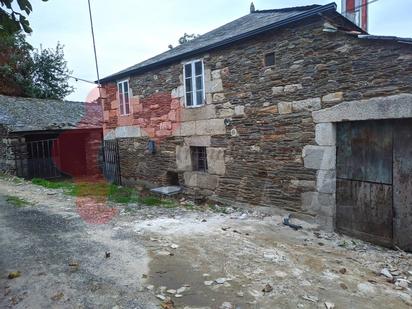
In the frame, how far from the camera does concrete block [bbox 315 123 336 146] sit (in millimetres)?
5574

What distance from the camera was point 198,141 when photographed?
8133 mm

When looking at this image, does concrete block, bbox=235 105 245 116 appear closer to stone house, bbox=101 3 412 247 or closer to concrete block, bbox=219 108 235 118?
stone house, bbox=101 3 412 247

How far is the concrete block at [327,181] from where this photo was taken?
225 inches

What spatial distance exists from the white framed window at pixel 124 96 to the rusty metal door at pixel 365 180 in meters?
7.18

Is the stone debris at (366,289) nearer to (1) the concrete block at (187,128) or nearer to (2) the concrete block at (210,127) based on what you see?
(2) the concrete block at (210,127)

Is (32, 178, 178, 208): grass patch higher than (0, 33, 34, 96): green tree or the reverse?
the reverse

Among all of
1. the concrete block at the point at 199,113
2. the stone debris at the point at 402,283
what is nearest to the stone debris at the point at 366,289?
the stone debris at the point at 402,283

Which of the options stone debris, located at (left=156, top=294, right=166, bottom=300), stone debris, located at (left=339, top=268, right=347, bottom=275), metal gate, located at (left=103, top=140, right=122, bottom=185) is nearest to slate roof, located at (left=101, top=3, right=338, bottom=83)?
metal gate, located at (left=103, top=140, right=122, bottom=185)

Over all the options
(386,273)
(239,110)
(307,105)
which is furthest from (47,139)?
(386,273)

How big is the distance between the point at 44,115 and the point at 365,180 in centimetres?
1465

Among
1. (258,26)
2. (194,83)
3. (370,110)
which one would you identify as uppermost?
(258,26)

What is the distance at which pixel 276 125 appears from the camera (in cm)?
636

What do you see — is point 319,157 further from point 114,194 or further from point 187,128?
point 114,194

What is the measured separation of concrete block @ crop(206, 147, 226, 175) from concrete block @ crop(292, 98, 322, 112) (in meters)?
2.18
